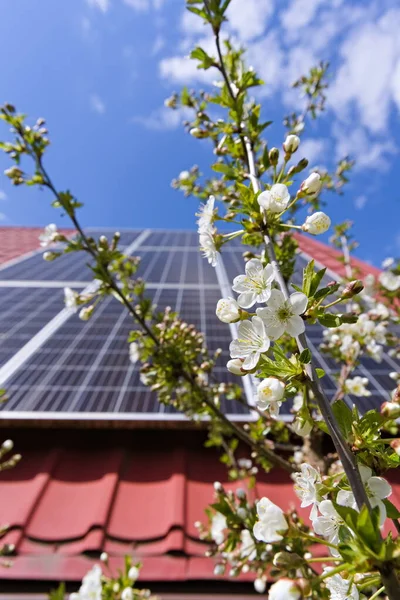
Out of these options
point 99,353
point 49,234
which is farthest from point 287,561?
point 99,353

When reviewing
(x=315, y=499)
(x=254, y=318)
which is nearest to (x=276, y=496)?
(x=315, y=499)

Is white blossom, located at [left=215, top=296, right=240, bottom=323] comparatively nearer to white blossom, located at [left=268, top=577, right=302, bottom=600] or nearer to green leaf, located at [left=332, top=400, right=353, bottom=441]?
green leaf, located at [left=332, top=400, right=353, bottom=441]

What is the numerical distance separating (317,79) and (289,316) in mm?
3147

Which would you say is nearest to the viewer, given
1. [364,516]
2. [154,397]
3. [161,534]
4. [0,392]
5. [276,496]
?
[364,516]

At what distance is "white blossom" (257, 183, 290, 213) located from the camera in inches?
33.9

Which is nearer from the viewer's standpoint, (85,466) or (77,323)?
(85,466)

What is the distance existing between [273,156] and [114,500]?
2182mm

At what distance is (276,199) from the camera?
869 millimetres

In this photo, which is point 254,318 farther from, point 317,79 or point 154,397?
point 317,79

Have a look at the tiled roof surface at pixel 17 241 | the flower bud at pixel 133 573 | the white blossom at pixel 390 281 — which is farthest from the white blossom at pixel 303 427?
the tiled roof surface at pixel 17 241

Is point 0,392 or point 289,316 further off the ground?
point 0,392

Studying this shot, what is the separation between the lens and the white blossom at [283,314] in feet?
2.42

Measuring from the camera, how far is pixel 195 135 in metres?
1.69

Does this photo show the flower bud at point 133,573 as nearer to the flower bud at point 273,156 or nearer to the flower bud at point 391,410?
the flower bud at point 391,410
